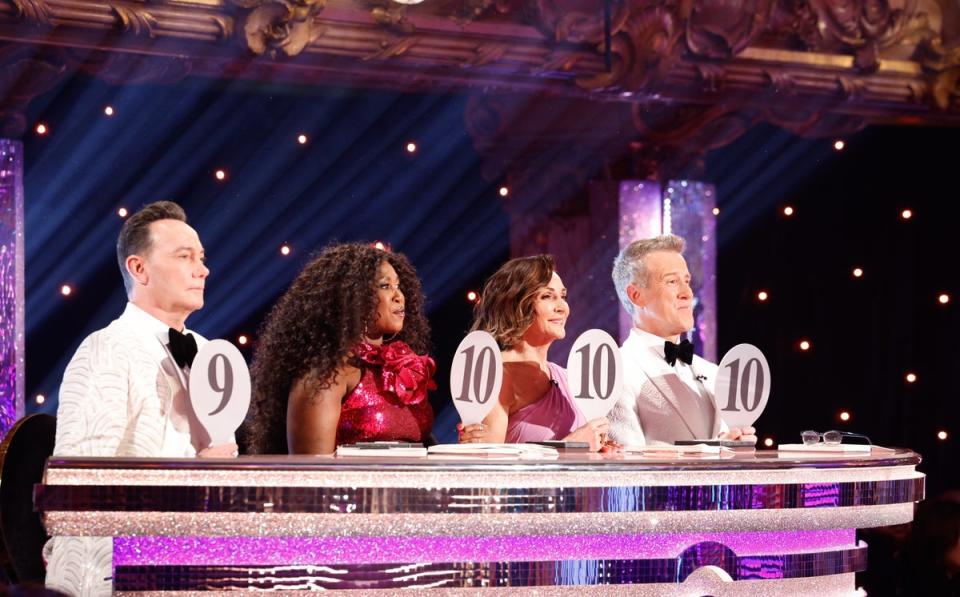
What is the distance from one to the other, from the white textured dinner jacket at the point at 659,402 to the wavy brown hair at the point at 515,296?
0.40 metres

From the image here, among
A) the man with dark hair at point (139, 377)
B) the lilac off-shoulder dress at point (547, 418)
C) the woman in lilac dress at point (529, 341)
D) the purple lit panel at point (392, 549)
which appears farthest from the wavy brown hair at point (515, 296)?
the purple lit panel at point (392, 549)

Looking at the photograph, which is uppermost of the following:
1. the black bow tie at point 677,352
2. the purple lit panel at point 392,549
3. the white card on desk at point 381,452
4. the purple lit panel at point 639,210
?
the purple lit panel at point 639,210

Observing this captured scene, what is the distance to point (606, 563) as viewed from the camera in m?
2.78

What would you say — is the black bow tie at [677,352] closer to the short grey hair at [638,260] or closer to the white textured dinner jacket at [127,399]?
the short grey hair at [638,260]

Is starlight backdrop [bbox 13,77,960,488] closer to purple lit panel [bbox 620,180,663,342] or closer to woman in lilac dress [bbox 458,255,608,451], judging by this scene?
purple lit panel [bbox 620,180,663,342]

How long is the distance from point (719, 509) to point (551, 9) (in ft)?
12.7

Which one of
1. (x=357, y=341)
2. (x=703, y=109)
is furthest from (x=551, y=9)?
(x=357, y=341)

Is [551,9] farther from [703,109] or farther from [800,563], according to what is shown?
[800,563]

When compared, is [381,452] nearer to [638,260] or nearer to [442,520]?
[442,520]

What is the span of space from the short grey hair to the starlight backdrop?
224 cm

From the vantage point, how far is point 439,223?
6.88 metres

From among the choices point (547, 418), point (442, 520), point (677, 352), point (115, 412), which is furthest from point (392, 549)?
point (677, 352)

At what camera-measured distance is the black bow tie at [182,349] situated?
10.0 ft

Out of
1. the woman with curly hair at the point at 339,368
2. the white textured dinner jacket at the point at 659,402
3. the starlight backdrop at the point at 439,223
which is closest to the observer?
the woman with curly hair at the point at 339,368
